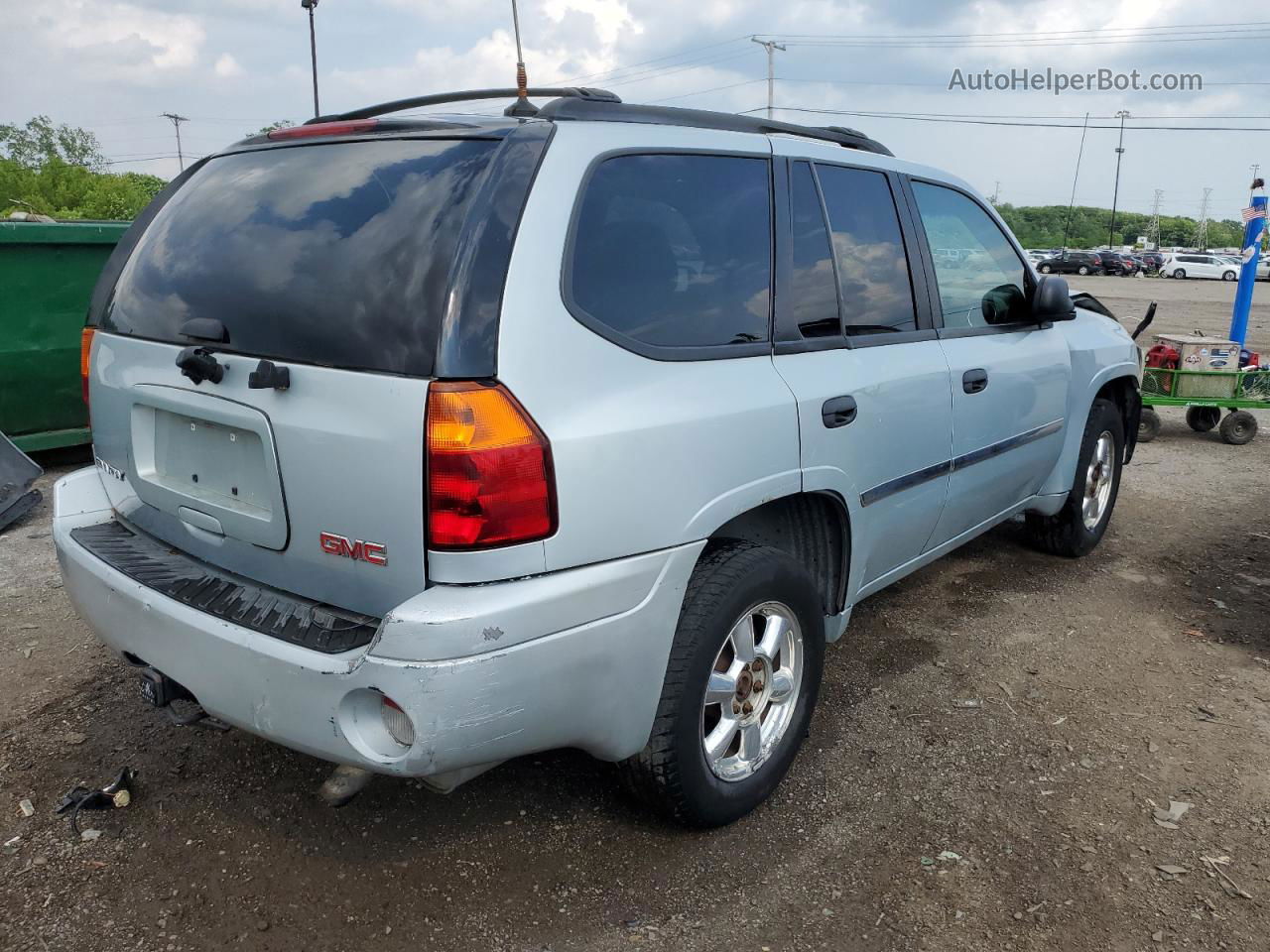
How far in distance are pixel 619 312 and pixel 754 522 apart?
85 cm

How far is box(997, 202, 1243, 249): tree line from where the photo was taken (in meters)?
107

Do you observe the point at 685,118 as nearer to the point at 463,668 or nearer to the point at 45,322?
the point at 463,668

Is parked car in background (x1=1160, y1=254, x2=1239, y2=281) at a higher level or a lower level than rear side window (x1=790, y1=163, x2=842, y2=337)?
lower

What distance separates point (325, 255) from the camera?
2217 mm

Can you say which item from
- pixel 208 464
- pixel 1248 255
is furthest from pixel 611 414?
pixel 1248 255

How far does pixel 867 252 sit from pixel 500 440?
1.71 meters

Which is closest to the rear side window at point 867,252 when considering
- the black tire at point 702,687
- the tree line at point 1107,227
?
the black tire at point 702,687

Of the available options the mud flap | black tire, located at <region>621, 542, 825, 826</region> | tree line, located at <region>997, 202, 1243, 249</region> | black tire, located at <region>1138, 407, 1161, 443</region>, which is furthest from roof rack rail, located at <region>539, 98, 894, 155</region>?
tree line, located at <region>997, 202, 1243, 249</region>

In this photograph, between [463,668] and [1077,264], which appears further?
[1077,264]

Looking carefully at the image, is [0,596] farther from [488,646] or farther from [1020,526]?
[1020,526]

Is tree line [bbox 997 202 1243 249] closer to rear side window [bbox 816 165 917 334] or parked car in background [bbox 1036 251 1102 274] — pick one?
parked car in background [bbox 1036 251 1102 274]

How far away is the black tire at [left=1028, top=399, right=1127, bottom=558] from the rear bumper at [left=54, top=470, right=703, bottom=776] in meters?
3.14

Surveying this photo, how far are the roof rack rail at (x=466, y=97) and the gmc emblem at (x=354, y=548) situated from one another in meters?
1.20

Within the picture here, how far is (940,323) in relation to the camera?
11.5 ft
